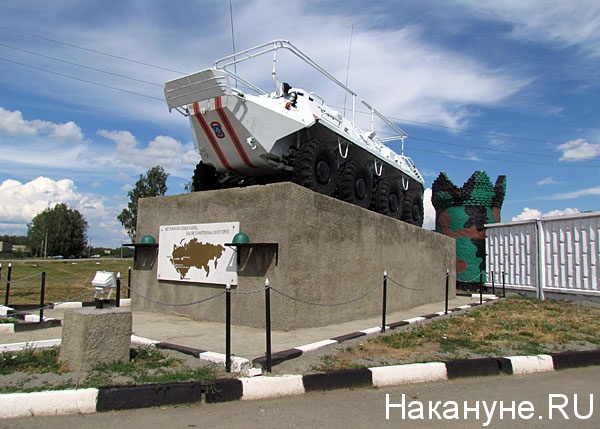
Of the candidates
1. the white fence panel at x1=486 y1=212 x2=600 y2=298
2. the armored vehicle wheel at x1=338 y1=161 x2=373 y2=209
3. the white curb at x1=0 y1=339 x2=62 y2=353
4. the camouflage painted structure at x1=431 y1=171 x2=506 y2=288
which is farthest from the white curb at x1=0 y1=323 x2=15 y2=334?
the camouflage painted structure at x1=431 y1=171 x2=506 y2=288

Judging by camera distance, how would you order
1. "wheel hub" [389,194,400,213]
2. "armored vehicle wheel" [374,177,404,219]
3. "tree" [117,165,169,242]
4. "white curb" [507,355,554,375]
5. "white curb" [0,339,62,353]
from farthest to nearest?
"tree" [117,165,169,242] < "wheel hub" [389,194,400,213] < "armored vehicle wheel" [374,177,404,219] < "white curb" [507,355,554,375] < "white curb" [0,339,62,353]

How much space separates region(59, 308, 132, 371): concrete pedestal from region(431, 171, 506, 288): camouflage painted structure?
48.1ft

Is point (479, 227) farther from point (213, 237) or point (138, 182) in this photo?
point (138, 182)

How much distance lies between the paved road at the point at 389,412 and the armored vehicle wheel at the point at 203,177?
7.13m

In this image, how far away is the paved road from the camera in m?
3.80

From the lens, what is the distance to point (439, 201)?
1817 centimetres

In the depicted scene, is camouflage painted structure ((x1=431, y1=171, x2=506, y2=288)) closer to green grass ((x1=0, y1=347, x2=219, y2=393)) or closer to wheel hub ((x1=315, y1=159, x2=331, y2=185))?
wheel hub ((x1=315, y1=159, x2=331, y2=185))

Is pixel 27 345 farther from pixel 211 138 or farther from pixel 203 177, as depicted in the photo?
pixel 203 177

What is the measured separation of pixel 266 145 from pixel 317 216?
72.0 inches

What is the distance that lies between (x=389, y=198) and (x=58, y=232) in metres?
65.4

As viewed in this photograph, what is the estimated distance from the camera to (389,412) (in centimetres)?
421

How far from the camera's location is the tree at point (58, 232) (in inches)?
2621

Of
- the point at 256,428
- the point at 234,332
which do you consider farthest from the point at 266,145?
the point at 256,428

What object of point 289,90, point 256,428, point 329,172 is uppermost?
point 289,90
